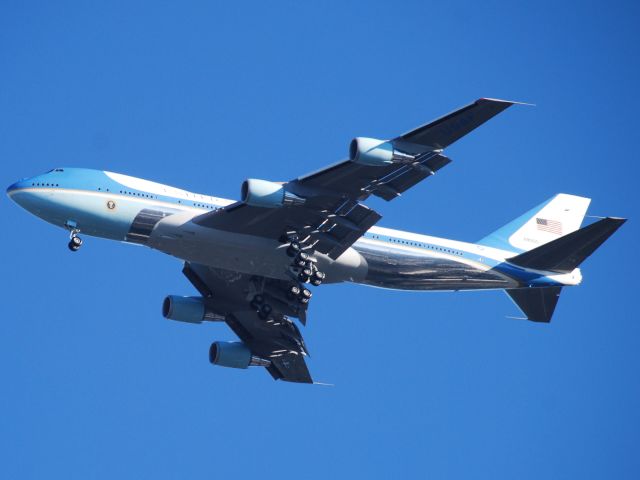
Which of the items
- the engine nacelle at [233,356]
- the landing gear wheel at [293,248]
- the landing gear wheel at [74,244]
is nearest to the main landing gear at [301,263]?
A: the landing gear wheel at [293,248]

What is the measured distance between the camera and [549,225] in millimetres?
54125

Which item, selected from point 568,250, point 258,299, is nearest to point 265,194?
point 258,299

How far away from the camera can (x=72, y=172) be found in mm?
44781

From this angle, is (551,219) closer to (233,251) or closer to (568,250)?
(568,250)

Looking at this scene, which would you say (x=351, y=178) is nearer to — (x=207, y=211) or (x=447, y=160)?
(x=447, y=160)

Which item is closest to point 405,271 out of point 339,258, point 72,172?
point 339,258

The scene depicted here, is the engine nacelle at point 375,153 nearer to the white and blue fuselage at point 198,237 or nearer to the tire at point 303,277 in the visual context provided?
the white and blue fuselage at point 198,237

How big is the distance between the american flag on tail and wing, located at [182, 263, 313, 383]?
13172mm

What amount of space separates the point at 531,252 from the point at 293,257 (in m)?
11.7

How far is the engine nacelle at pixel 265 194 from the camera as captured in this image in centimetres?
4269

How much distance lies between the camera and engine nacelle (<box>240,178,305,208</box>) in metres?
42.7

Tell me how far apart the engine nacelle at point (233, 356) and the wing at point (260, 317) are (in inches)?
10.1

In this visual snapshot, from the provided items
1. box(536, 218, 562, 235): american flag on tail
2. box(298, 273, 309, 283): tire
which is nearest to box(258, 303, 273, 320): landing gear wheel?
box(298, 273, 309, 283): tire

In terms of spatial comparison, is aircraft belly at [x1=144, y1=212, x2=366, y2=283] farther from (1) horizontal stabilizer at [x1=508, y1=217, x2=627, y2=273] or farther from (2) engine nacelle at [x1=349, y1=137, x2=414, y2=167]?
(1) horizontal stabilizer at [x1=508, y1=217, x2=627, y2=273]
